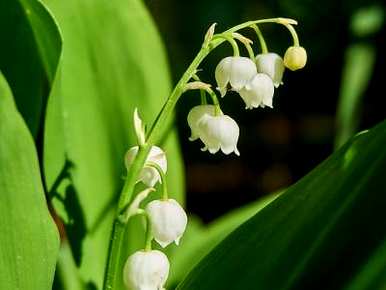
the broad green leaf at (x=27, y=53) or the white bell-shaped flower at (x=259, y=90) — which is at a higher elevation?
the white bell-shaped flower at (x=259, y=90)

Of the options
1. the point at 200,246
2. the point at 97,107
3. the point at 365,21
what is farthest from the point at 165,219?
the point at 365,21

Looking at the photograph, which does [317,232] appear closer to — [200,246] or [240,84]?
[240,84]

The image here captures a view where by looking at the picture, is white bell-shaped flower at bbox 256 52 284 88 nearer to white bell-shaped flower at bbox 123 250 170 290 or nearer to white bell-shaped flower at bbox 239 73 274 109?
white bell-shaped flower at bbox 239 73 274 109

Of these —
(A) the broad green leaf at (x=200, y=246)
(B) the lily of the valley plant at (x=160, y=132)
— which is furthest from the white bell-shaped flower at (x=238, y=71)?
(A) the broad green leaf at (x=200, y=246)

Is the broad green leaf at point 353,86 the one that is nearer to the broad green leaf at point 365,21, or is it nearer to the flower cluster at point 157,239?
the broad green leaf at point 365,21

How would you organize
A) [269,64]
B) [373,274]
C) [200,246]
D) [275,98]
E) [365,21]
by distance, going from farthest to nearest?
[275,98]
[365,21]
[200,246]
[269,64]
[373,274]

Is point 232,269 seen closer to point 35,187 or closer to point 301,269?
point 301,269
